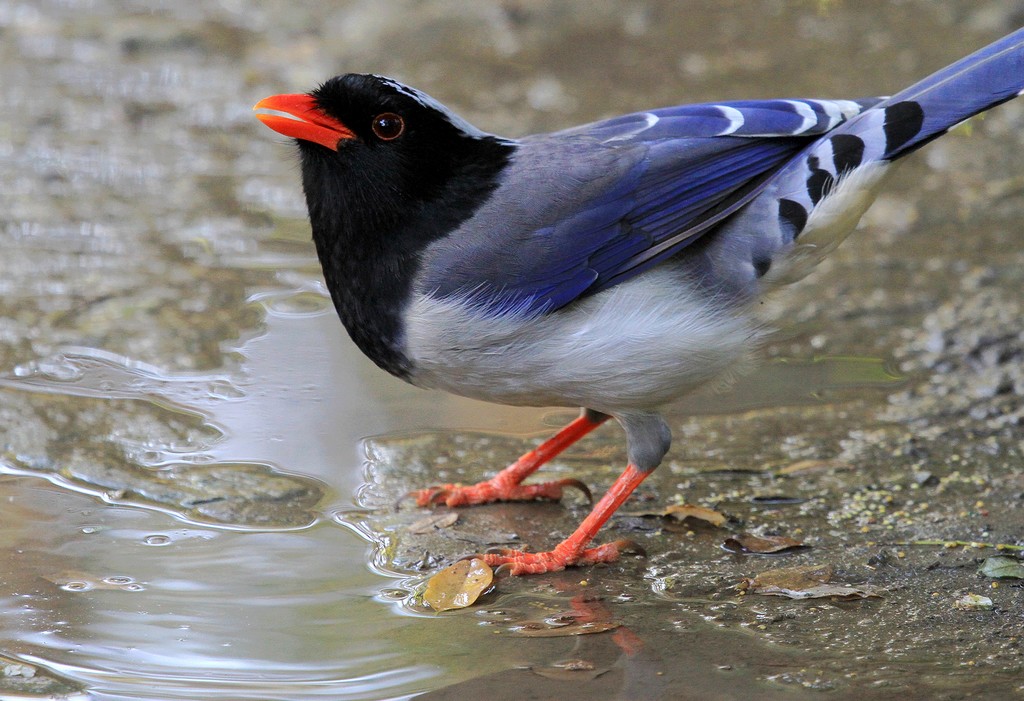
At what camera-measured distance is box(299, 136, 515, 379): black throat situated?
15.0ft

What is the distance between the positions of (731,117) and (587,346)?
118cm

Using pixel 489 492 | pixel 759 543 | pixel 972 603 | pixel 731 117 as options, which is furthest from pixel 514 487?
pixel 972 603

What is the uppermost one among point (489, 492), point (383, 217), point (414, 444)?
point (383, 217)

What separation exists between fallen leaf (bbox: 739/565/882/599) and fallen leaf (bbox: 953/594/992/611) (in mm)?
262

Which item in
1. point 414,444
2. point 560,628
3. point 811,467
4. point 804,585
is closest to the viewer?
point 560,628

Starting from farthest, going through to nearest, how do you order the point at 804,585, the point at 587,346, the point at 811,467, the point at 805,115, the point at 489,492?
the point at 811,467 < the point at 489,492 < the point at 805,115 < the point at 587,346 < the point at 804,585

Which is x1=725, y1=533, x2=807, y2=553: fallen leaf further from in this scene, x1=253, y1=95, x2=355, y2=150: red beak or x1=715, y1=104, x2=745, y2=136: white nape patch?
x1=253, y1=95, x2=355, y2=150: red beak

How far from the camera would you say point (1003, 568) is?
4.19 metres

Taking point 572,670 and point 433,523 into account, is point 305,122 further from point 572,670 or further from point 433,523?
point 572,670

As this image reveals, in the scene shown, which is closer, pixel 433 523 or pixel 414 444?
pixel 433 523

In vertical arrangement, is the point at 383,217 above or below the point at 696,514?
above

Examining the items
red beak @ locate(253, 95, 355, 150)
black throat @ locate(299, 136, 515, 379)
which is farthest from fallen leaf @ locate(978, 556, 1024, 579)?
red beak @ locate(253, 95, 355, 150)

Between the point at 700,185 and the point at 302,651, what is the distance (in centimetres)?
233

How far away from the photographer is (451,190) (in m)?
4.67
